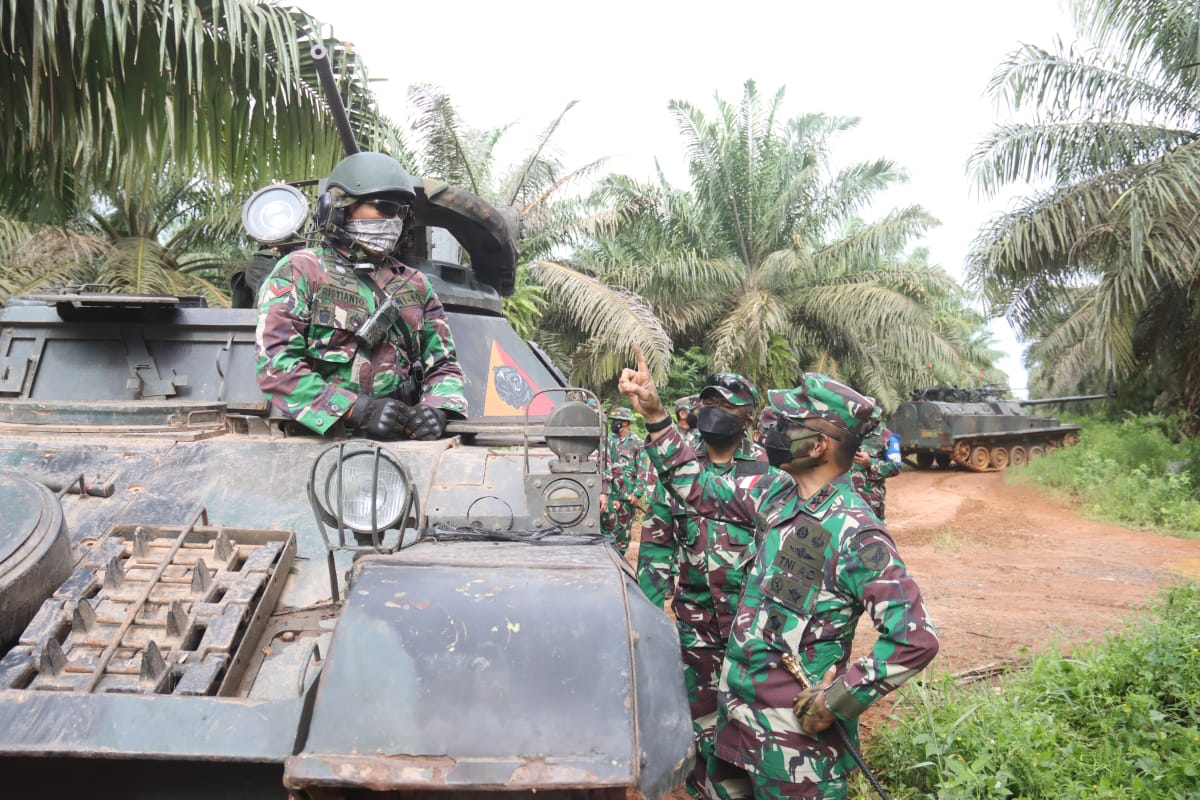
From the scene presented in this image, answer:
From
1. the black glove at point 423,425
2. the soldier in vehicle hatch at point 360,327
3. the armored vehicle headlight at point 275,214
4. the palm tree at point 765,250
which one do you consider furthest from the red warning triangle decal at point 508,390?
the palm tree at point 765,250

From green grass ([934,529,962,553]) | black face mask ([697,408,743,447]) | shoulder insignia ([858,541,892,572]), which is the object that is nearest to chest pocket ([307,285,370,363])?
black face mask ([697,408,743,447])

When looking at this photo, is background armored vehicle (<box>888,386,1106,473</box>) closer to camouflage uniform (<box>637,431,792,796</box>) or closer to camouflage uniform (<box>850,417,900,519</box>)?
camouflage uniform (<box>850,417,900,519</box>)

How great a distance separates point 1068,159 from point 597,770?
12.4 metres

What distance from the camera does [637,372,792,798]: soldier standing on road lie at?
373 cm

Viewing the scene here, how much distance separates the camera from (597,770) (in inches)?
73.8

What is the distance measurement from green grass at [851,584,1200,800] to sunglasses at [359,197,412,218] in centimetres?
289

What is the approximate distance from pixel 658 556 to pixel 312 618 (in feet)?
6.27

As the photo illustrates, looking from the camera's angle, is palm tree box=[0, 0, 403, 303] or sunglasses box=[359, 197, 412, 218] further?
palm tree box=[0, 0, 403, 303]

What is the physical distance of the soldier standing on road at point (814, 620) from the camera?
8.23 feet

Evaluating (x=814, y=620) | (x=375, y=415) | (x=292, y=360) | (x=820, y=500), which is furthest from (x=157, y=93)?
(x=814, y=620)

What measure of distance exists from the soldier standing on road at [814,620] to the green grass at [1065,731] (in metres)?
1.05

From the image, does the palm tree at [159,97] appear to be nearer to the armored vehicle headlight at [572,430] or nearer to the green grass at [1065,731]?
the armored vehicle headlight at [572,430]

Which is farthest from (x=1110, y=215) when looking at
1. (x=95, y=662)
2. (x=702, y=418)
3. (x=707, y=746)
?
(x=95, y=662)

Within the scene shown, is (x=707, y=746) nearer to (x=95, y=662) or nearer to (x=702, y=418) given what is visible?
(x=702, y=418)
